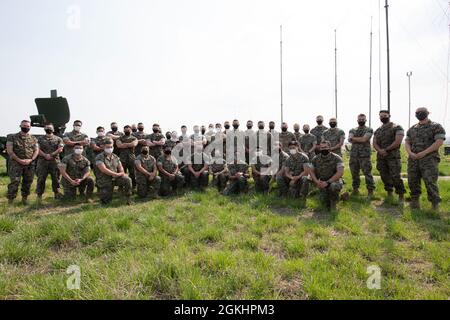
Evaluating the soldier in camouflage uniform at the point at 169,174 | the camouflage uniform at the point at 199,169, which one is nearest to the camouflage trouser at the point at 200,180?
the camouflage uniform at the point at 199,169

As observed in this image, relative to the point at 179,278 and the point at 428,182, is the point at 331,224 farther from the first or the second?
the point at 179,278

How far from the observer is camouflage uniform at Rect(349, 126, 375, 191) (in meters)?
7.66

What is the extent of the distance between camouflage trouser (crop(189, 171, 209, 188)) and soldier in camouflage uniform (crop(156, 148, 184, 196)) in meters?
0.37

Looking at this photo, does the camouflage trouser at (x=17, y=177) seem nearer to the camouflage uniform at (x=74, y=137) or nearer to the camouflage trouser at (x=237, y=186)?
the camouflage uniform at (x=74, y=137)

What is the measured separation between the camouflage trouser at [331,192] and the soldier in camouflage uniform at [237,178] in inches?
94.2

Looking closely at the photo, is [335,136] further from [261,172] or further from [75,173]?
[75,173]

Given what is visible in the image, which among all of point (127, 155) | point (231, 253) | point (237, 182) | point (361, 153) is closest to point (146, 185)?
point (127, 155)

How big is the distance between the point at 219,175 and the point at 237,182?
66cm

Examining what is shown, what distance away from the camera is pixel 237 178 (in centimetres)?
860

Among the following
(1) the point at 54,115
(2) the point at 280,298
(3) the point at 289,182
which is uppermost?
(1) the point at 54,115

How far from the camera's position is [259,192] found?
853 cm

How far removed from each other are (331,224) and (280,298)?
2723mm

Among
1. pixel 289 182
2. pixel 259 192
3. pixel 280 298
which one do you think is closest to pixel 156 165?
pixel 259 192

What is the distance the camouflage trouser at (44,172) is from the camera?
25.8 feet
